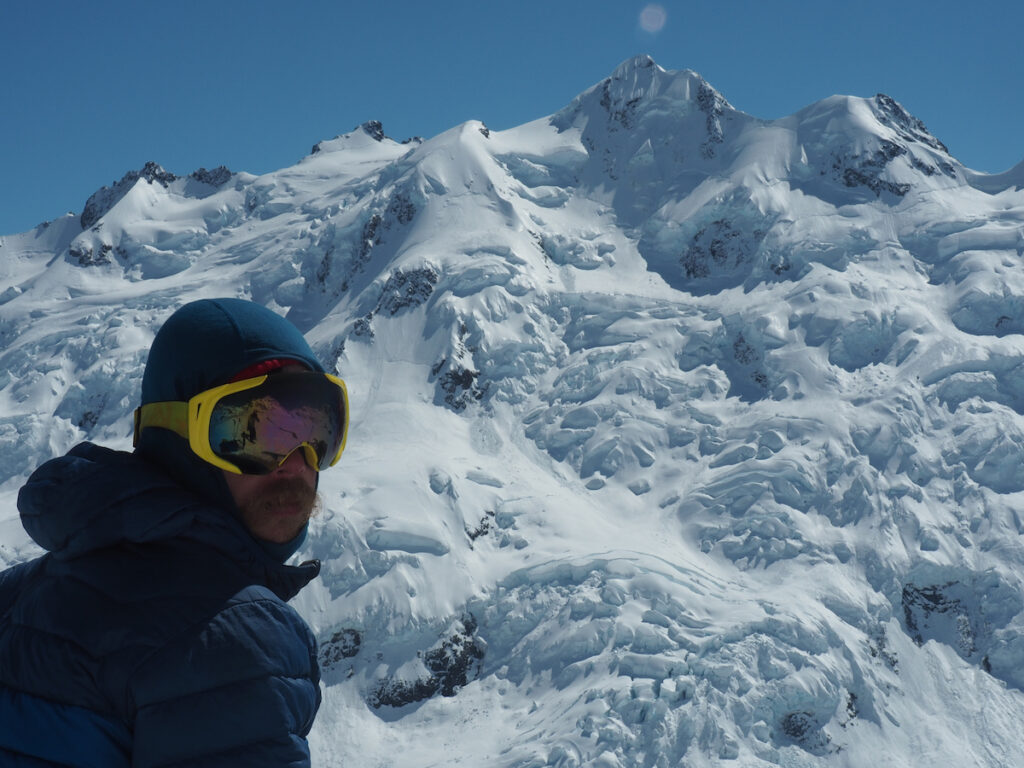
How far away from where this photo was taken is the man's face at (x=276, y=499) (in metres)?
2.14

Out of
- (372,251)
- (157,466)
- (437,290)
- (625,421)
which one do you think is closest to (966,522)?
(625,421)

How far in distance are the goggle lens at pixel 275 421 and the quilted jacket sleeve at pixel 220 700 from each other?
1.39 ft

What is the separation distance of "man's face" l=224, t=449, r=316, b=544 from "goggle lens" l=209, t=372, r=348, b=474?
0.03m

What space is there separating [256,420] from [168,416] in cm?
20

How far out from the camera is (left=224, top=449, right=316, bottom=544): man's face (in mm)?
2143

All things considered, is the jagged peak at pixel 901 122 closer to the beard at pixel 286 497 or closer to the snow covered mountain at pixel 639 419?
the snow covered mountain at pixel 639 419

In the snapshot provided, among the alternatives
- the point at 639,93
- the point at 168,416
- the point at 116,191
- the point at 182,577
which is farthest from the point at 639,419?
the point at 116,191

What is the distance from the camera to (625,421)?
4847 cm

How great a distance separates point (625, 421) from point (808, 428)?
9.30m

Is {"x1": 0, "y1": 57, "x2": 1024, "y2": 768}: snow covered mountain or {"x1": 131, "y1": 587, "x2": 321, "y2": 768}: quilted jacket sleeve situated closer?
{"x1": 131, "y1": 587, "x2": 321, "y2": 768}: quilted jacket sleeve

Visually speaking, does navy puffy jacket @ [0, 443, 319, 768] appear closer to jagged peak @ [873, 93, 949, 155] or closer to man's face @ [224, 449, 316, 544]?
man's face @ [224, 449, 316, 544]

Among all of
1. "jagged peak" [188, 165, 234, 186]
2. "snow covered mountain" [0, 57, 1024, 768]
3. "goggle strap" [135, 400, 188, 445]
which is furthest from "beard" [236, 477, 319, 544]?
"jagged peak" [188, 165, 234, 186]

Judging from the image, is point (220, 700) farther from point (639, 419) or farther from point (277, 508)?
point (639, 419)

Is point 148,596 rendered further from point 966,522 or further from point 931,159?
point 931,159
